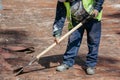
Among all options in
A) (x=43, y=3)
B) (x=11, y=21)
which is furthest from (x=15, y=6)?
(x=11, y=21)

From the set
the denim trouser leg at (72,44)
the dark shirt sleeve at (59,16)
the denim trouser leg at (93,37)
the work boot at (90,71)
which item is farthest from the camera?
the work boot at (90,71)

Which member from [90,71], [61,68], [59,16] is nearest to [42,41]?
[61,68]

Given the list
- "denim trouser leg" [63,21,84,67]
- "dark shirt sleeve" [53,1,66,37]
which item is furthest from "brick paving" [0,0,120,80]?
"dark shirt sleeve" [53,1,66,37]

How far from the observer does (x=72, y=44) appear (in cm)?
677

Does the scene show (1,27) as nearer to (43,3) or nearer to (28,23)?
(28,23)

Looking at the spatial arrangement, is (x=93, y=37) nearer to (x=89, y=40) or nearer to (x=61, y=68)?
(x=89, y=40)

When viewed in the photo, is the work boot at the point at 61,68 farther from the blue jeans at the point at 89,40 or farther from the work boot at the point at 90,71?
the work boot at the point at 90,71

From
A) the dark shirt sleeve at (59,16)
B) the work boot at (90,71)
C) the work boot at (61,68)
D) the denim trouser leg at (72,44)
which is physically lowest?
the work boot at (90,71)

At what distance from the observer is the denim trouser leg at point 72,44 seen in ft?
21.9

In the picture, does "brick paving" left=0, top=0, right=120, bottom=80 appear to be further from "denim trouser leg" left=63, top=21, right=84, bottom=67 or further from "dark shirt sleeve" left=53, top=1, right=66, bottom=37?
"dark shirt sleeve" left=53, top=1, right=66, bottom=37

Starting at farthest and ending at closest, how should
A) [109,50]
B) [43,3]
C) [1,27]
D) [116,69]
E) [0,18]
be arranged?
[43,3], [0,18], [1,27], [109,50], [116,69]

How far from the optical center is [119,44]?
28.5 feet

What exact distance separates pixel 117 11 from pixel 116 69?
15.1 ft

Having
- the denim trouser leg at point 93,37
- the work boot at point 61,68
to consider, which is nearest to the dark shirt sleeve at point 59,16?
the denim trouser leg at point 93,37
